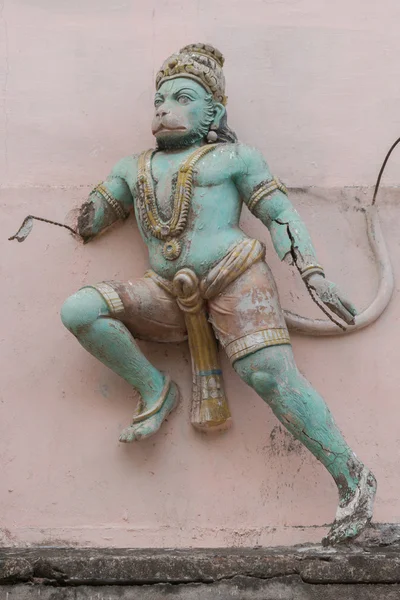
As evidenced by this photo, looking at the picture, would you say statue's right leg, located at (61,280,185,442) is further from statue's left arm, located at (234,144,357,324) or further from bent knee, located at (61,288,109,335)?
statue's left arm, located at (234,144,357,324)

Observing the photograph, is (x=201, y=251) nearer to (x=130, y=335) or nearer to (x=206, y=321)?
(x=206, y=321)

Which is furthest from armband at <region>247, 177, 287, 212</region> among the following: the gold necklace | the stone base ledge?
the stone base ledge

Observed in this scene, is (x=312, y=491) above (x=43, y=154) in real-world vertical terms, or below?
below

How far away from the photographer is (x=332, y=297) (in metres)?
4.06

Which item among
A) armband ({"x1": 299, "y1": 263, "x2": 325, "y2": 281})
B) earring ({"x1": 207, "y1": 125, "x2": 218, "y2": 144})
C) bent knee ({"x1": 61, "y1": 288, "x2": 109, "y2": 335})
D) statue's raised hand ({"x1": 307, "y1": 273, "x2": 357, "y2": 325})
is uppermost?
earring ({"x1": 207, "y1": 125, "x2": 218, "y2": 144})

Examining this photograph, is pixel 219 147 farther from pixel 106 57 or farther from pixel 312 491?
pixel 312 491


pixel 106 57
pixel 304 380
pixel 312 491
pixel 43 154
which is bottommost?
pixel 312 491

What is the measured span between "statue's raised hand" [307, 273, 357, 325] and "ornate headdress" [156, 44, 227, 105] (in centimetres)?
85

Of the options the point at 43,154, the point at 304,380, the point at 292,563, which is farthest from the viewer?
the point at 43,154

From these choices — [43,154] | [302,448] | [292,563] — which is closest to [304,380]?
[302,448]

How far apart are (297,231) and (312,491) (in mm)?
921

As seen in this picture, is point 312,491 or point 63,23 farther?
point 63,23

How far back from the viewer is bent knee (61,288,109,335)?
13.6ft

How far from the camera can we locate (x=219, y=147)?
4398 millimetres
